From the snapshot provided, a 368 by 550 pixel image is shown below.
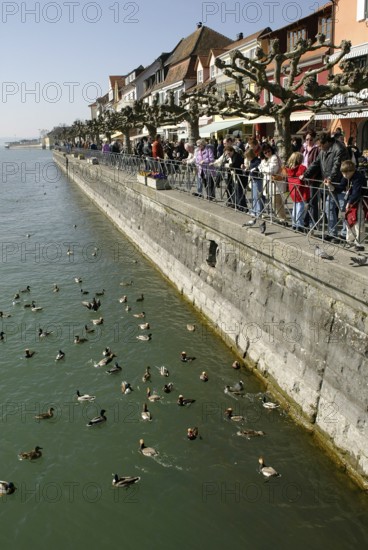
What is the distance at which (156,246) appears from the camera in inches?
789

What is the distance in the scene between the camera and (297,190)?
9891mm

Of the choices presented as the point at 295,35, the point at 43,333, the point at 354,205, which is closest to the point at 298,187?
the point at 354,205

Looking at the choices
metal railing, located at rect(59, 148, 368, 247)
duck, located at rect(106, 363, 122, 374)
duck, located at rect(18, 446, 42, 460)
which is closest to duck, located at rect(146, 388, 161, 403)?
duck, located at rect(106, 363, 122, 374)

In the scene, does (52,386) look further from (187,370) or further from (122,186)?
(122,186)

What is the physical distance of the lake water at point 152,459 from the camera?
24.3 ft

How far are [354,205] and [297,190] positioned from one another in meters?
1.58

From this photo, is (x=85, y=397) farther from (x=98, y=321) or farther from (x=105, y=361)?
(x=98, y=321)

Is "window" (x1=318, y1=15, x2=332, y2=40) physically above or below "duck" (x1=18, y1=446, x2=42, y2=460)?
above

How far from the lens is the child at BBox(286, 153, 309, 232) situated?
10076 mm

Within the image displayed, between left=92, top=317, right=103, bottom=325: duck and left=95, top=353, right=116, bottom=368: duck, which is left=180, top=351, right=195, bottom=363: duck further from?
left=92, top=317, right=103, bottom=325: duck

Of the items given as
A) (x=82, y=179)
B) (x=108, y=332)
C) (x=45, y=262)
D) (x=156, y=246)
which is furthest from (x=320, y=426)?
(x=82, y=179)

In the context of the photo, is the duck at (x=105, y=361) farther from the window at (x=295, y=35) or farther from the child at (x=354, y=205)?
the window at (x=295, y=35)

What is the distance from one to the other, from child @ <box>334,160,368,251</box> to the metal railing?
2 cm

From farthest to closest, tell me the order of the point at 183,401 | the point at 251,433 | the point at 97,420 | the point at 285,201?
1. the point at 285,201
2. the point at 183,401
3. the point at 97,420
4. the point at 251,433
